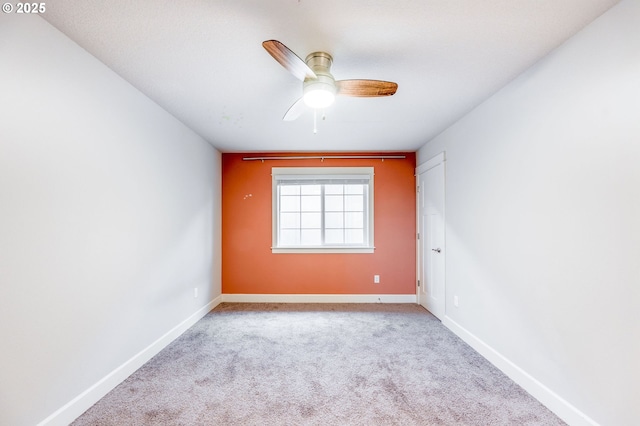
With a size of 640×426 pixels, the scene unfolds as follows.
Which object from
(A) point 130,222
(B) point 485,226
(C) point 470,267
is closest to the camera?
(A) point 130,222

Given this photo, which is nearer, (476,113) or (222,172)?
(476,113)

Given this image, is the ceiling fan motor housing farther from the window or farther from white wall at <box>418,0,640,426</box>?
the window

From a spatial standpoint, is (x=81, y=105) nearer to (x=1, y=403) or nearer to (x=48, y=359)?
(x=48, y=359)

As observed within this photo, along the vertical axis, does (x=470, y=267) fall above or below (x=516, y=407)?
above

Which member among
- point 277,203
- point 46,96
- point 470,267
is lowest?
point 470,267

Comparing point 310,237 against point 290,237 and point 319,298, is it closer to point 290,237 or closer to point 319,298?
point 290,237

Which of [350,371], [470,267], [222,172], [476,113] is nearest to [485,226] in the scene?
[470,267]

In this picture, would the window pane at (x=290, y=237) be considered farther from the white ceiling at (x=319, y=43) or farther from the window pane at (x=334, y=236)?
the white ceiling at (x=319, y=43)

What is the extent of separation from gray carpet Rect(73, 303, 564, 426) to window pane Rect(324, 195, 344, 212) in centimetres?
186

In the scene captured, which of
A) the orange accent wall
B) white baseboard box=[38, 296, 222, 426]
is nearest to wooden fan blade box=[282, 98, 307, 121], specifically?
the orange accent wall

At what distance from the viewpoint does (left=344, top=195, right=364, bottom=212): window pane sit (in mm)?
4859

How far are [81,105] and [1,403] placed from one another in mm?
1734

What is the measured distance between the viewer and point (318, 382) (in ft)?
7.75

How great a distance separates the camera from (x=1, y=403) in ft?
4.91
